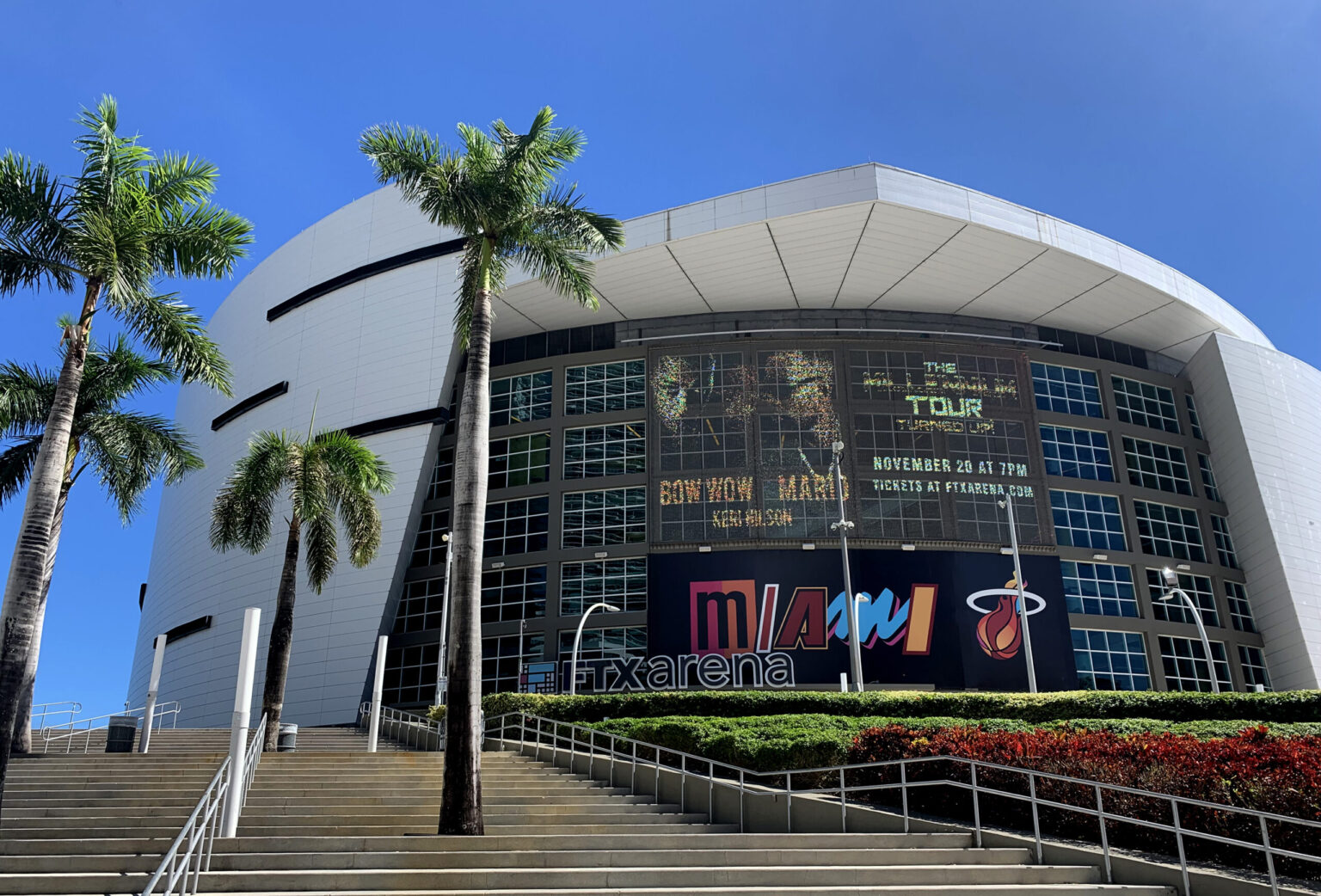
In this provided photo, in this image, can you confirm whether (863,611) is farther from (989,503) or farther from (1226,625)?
(1226,625)

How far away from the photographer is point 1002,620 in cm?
3884

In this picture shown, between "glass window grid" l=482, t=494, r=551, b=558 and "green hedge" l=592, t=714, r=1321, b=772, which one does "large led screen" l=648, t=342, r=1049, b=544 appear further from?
"green hedge" l=592, t=714, r=1321, b=772

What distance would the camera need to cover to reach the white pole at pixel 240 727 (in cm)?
1179

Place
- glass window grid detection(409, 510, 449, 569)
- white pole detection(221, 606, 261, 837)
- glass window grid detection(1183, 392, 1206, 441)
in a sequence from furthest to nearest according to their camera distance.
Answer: glass window grid detection(1183, 392, 1206, 441) < glass window grid detection(409, 510, 449, 569) < white pole detection(221, 606, 261, 837)

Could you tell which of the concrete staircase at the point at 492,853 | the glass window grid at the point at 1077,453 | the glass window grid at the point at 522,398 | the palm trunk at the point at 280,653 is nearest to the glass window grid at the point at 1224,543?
the glass window grid at the point at 1077,453

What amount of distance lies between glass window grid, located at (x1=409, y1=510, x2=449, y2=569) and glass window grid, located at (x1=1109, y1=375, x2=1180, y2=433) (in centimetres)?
3146

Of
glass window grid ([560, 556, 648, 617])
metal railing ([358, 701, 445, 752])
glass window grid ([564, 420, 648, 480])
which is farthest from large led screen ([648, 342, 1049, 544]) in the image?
metal railing ([358, 701, 445, 752])

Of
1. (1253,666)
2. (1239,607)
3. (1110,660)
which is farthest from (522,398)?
(1253,666)

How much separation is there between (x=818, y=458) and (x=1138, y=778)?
30.3 m

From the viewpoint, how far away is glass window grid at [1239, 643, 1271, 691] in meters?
42.5

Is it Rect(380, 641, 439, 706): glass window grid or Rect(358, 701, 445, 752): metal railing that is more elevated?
Rect(380, 641, 439, 706): glass window grid

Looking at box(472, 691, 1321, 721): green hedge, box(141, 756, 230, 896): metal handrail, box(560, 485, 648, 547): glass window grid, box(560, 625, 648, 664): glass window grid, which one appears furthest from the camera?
box(560, 485, 648, 547): glass window grid

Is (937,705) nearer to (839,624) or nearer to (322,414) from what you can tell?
(839,624)

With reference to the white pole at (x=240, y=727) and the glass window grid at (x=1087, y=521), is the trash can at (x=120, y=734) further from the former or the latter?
the glass window grid at (x=1087, y=521)
